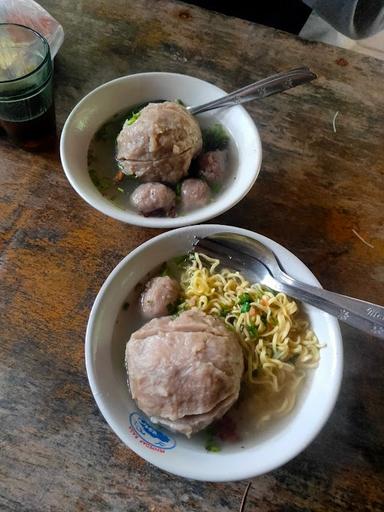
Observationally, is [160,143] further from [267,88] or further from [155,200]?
[267,88]

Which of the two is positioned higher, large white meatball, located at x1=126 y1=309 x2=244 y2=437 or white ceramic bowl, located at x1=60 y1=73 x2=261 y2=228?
white ceramic bowl, located at x1=60 y1=73 x2=261 y2=228

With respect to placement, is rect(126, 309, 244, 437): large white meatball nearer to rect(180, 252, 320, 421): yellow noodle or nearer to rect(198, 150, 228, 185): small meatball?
rect(180, 252, 320, 421): yellow noodle

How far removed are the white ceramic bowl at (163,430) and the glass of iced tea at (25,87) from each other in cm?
60

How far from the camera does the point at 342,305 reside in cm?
124

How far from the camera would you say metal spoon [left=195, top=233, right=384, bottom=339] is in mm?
1196

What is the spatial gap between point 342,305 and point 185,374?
0.40 metres

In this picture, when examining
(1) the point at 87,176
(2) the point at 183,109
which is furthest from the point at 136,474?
(2) the point at 183,109

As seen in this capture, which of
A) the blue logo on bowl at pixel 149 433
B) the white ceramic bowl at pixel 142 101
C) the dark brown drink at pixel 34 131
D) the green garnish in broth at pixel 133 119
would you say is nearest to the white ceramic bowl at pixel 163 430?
the blue logo on bowl at pixel 149 433

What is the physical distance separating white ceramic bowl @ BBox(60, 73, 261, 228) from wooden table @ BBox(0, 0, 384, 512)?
0.13 metres

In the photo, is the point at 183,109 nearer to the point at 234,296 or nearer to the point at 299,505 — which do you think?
the point at 234,296

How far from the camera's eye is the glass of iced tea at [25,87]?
5.00ft

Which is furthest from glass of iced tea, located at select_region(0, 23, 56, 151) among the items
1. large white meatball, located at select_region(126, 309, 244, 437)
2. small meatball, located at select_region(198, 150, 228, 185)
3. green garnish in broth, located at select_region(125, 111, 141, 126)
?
large white meatball, located at select_region(126, 309, 244, 437)

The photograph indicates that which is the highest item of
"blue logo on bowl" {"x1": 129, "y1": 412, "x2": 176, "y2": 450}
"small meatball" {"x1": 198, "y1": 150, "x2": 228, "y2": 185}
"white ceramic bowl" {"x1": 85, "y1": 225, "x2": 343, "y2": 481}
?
"small meatball" {"x1": 198, "y1": 150, "x2": 228, "y2": 185}

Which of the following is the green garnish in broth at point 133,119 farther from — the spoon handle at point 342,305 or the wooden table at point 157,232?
the spoon handle at point 342,305
